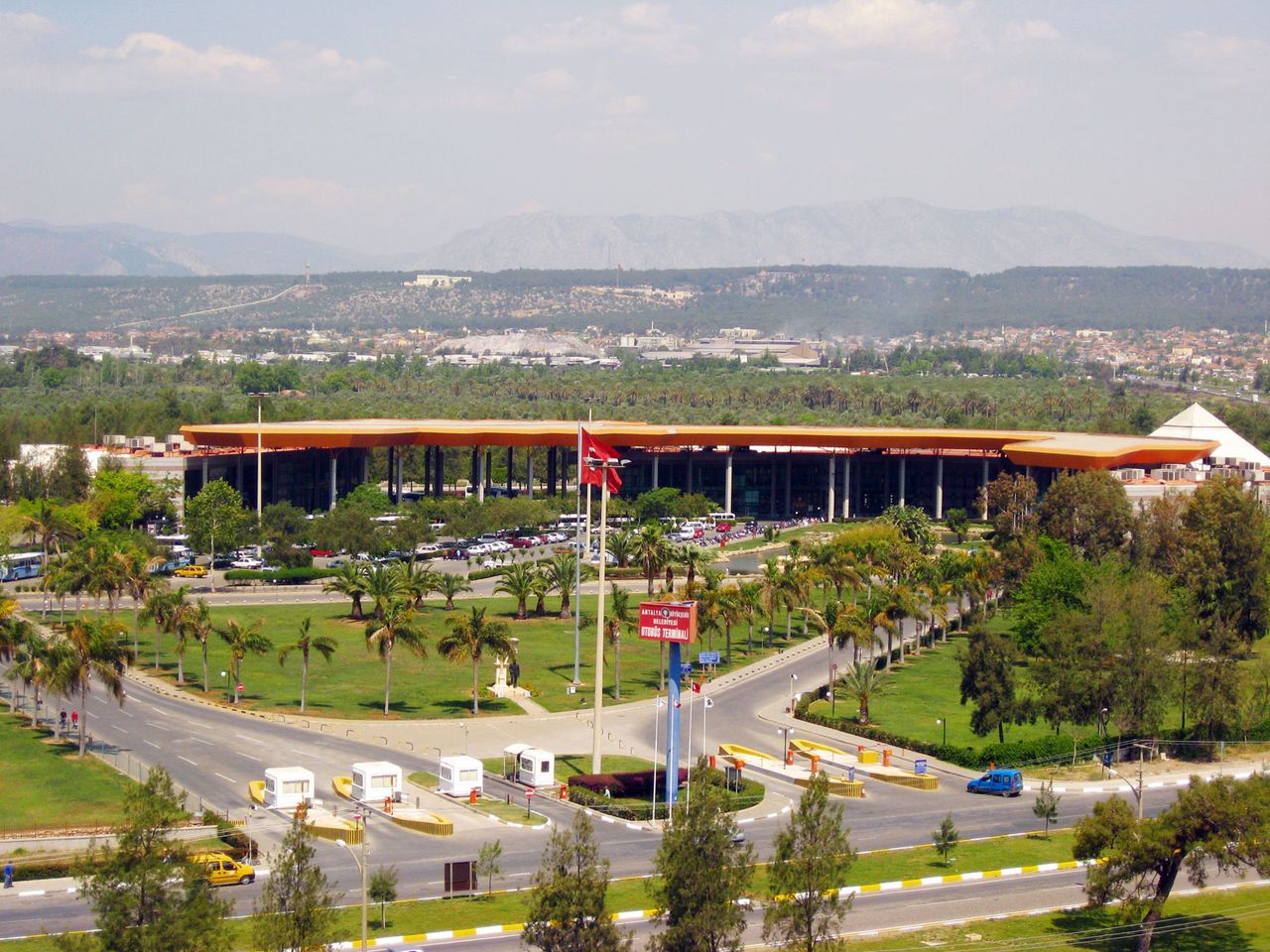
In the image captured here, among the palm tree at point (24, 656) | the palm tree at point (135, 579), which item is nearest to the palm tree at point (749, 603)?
the palm tree at point (135, 579)

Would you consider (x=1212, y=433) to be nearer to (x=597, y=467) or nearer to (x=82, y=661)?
(x=597, y=467)

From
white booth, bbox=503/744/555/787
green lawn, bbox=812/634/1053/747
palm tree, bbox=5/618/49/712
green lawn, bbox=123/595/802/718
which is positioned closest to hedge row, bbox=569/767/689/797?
white booth, bbox=503/744/555/787

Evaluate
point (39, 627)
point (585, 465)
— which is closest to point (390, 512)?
point (39, 627)

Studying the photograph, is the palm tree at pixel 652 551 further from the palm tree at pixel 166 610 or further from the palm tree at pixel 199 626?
the palm tree at pixel 199 626

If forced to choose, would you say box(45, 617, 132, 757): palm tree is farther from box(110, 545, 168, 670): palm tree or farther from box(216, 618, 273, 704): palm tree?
box(110, 545, 168, 670): palm tree

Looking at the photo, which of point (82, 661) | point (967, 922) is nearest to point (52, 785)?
point (82, 661)

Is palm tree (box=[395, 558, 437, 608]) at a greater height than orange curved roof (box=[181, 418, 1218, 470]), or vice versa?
orange curved roof (box=[181, 418, 1218, 470])
